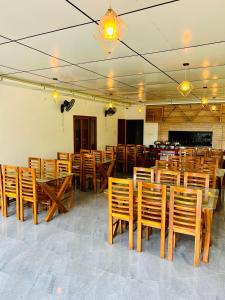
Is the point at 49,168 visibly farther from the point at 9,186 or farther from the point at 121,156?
the point at 121,156

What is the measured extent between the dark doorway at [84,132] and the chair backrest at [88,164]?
1777 mm

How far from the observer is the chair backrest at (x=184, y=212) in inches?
104

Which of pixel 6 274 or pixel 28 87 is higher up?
pixel 28 87

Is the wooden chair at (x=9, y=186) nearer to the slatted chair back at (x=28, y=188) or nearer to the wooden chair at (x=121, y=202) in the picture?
the slatted chair back at (x=28, y=188)

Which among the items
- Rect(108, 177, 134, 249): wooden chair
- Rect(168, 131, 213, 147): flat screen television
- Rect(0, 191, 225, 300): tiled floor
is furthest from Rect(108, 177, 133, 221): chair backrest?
Rect(168, 131, 213, 147): flat screen television

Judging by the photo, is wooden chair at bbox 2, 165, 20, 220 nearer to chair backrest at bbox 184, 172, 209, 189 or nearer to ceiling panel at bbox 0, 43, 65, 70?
ceiling panel at bbox 0, 43, 65, 70

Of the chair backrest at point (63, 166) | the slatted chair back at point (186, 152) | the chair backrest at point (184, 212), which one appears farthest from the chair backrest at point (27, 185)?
the slatted chair back at point (186, 152)

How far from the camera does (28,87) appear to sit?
18.4ft

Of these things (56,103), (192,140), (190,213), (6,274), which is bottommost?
(6,274)

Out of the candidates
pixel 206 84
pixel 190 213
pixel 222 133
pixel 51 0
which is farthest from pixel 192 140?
pixel 51 0

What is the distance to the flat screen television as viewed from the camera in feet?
Result: 30.7

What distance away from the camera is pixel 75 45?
9.67 ft

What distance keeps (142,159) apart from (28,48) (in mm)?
5791

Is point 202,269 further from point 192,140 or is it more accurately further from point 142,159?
point 192,140
